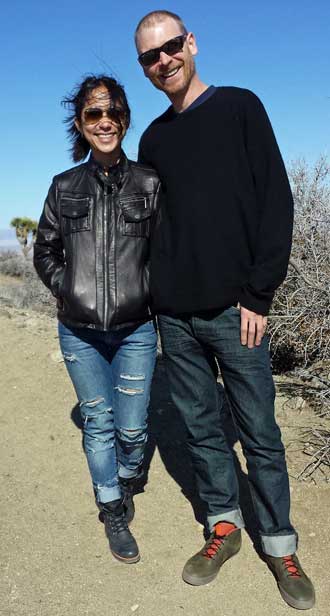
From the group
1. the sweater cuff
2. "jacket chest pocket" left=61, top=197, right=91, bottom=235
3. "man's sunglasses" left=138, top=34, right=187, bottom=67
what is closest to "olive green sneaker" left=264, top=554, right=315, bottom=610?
the sweater cuff

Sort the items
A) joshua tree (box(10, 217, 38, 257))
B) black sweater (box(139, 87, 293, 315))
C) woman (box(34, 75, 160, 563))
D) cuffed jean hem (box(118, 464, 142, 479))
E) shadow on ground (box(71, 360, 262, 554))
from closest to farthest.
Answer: black sweater (box(139, 87, 293, 315))
woman (box(34, 75, 160, 563))
cuffed jean hem (box(118, 464, 142, 479))
shadow on ground (box(71, 360, 262, 554))
joshua tree (box(10, 217, 38, 257))

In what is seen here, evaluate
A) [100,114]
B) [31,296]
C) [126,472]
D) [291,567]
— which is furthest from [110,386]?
[31,296]

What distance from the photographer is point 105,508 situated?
3.26 metres

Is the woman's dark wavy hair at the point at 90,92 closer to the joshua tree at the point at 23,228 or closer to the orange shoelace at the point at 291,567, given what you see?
the orange shoelace at the point at 291,567

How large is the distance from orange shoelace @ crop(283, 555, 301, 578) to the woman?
775mm

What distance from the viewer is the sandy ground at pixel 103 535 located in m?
2.80

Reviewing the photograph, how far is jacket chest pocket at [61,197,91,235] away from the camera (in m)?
2.95

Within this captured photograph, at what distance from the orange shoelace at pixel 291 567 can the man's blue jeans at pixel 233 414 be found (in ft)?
0.10

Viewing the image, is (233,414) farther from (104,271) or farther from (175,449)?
(175,449)

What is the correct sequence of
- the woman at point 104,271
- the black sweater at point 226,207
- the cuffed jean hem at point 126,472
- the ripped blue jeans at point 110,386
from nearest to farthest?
the black sweater at point 226,207
the woman at point 104,271
the ripped blue jeans at point 110,386
the cuffed jean hem at point 126,472

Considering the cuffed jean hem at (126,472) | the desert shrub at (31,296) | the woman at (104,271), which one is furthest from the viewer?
the desert shrub at (31,296)

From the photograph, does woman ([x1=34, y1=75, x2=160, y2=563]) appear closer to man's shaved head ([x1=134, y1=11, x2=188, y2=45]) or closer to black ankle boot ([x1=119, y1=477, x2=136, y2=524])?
black ankle boot ([x1=119, y1=477, x2=136, y2=524])

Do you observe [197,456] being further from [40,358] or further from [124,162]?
[40,358]

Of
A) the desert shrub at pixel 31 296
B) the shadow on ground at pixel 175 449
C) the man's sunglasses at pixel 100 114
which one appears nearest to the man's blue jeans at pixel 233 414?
the shadow on ground at pixel 175 449
